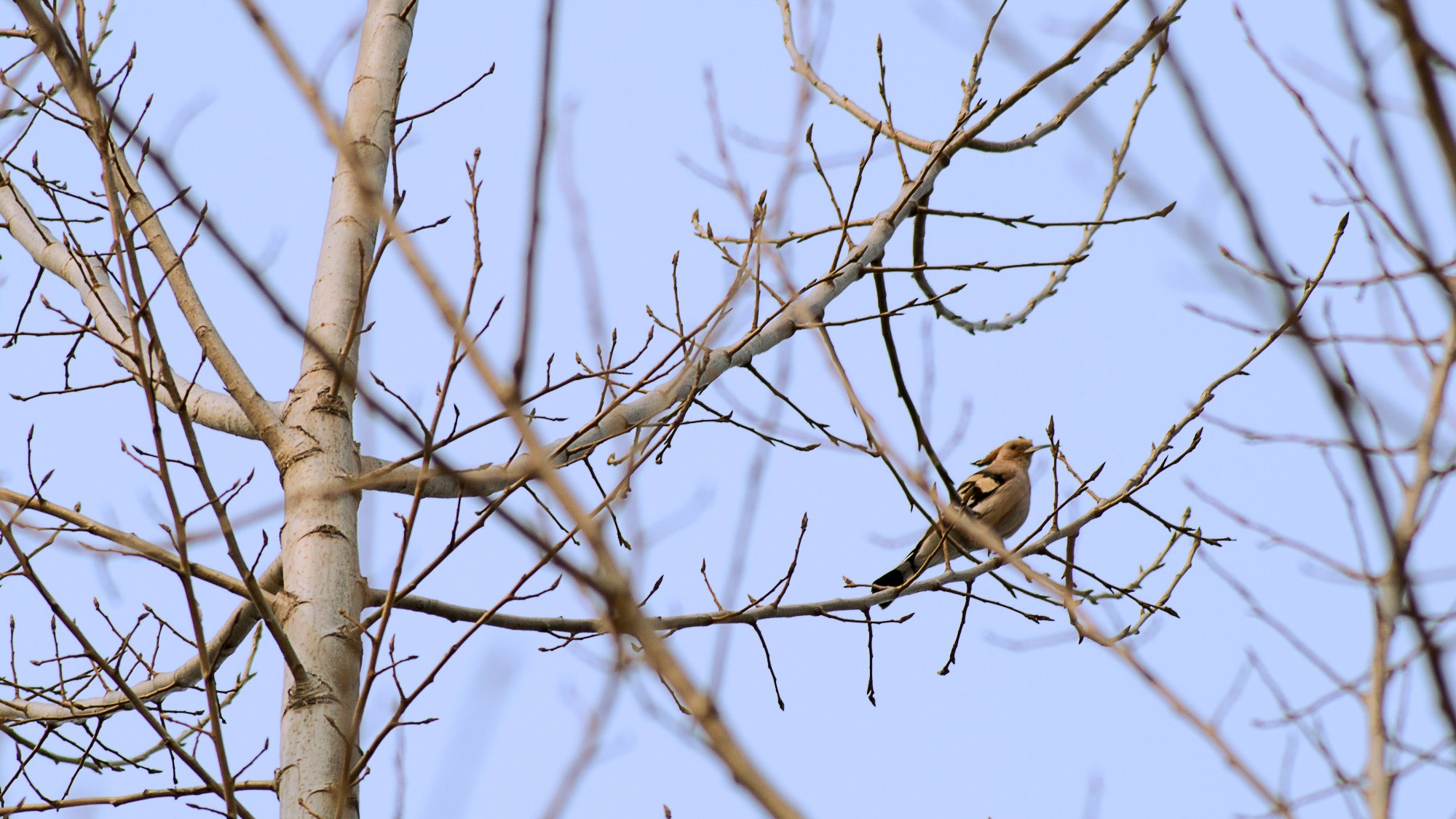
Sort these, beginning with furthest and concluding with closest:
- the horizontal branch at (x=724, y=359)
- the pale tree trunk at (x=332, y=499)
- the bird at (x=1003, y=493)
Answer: the bird at (x=1003, y=493), the horizontal branch at (x=724, y=359), the pale tree trunk at (x=332, y=499)

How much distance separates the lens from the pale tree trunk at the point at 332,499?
2.96m

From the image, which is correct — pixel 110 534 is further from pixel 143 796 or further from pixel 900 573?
pixel 900 573

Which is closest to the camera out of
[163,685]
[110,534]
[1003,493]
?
[110,534]

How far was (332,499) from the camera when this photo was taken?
2.40 meters

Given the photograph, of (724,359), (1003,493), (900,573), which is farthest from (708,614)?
(1003,493)

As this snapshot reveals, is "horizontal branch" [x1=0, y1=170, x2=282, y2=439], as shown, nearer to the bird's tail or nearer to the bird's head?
the bird's tail

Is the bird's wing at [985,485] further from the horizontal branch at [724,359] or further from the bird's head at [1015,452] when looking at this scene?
the horizontal branch at [724,359]

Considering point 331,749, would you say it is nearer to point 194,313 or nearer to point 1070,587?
point 194,313

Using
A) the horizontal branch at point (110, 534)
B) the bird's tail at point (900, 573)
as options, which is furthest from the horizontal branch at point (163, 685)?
the bird's tail at point (900, 573)

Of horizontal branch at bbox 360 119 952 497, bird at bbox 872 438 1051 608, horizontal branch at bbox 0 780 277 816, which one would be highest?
bird at bbox 872 438 1051 608

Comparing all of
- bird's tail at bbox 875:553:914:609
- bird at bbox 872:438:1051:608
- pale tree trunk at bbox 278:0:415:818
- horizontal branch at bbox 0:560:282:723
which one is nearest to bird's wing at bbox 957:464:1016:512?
bird at bbox 872:438:1051:608

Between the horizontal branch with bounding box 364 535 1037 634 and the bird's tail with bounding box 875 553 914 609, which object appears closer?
the horizontal branch with bounding box 364 535 1037 634

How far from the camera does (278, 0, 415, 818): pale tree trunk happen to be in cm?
296

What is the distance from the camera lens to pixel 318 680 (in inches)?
120
